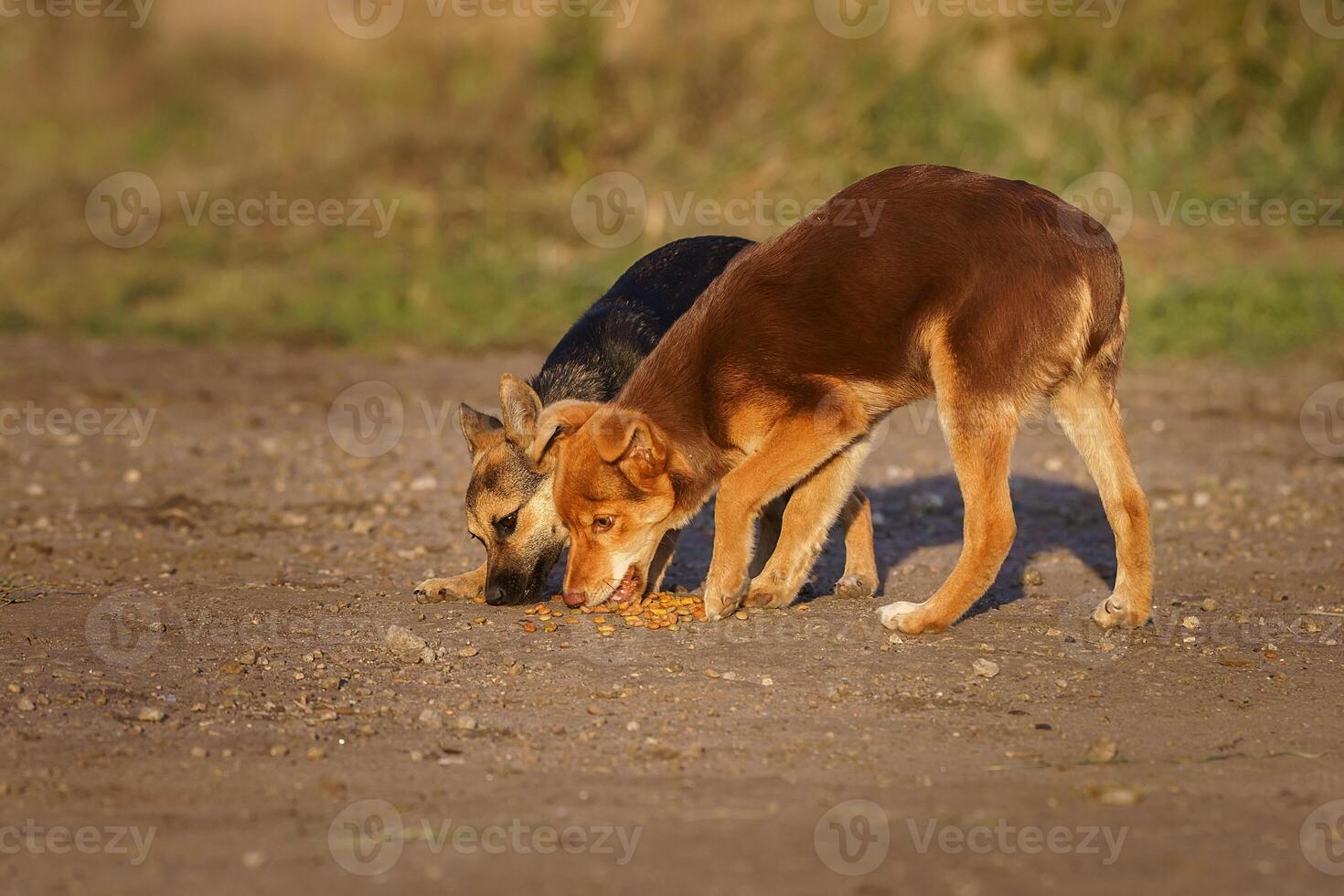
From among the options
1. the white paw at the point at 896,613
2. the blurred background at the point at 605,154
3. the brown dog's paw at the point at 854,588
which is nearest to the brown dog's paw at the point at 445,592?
the brown dog's paw at the point at 854,588

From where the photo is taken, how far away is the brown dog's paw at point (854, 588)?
6.77m

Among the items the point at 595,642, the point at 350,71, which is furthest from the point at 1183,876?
the point at 350,71

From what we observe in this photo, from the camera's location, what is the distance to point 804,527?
6496 millimetres

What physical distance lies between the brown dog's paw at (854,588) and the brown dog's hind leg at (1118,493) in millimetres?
1060

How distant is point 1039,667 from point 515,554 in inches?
87.7

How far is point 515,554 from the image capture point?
6551 millimetres

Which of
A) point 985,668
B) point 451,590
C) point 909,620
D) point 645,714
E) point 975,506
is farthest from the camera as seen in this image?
point 451,590

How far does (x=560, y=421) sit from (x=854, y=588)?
5.16ft

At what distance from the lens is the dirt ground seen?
3.92m

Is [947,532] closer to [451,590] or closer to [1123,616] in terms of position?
[1123,616]

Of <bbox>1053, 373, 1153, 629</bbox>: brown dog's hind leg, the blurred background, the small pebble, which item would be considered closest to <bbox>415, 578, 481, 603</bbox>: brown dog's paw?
the small pebble

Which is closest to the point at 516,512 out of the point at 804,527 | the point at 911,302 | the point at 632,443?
the point at 632,443

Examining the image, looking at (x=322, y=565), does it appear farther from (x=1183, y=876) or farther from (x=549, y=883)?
(x=1183, y=876)

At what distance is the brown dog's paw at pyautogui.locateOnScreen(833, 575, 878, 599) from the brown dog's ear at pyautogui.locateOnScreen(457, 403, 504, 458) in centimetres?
163
